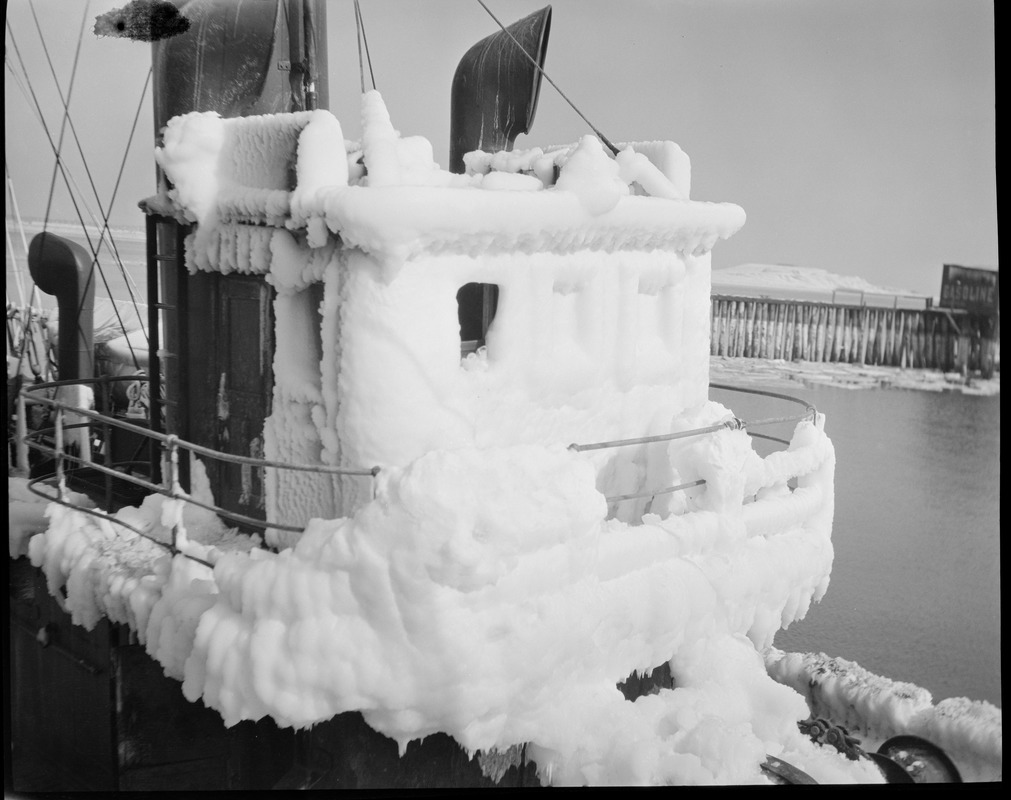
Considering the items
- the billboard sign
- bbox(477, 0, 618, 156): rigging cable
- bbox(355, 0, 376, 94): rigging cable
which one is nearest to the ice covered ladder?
bbox(355, 0, 376, 94): rigging cable

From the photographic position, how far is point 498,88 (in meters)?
5.50

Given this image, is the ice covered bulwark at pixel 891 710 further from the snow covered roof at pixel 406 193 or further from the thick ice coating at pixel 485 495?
the snow covered roof at pixel 406 193

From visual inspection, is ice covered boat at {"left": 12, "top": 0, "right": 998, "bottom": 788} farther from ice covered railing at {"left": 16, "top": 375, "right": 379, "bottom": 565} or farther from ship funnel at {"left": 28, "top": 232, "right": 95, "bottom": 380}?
ship funnel at {"left": 28, "top": 232, "right": 95, "bottom": 380}

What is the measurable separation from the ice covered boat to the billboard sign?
1151mm

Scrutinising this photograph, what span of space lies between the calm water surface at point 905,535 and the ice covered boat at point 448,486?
1.96m

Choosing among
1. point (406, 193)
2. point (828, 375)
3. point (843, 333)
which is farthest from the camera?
point (843, 333)

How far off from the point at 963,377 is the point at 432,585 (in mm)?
5492

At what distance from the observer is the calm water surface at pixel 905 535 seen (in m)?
6.63

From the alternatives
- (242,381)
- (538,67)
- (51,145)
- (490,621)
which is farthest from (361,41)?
(490,621)

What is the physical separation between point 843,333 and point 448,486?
23.7ft

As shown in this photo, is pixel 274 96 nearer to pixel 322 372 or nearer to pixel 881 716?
pixel 322 372

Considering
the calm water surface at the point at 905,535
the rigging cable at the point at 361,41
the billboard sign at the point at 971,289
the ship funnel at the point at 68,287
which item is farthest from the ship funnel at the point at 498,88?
the calm water surface at the point at 905,535

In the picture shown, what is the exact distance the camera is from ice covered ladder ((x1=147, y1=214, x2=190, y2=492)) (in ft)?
16.1

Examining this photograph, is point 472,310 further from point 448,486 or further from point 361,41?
point 448,486
